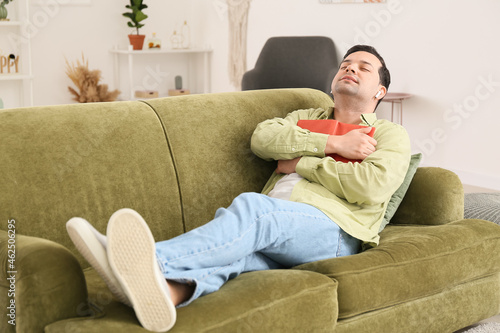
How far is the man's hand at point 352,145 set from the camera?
2.09m

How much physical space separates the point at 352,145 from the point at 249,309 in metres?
0.77

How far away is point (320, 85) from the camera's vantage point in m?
4.86

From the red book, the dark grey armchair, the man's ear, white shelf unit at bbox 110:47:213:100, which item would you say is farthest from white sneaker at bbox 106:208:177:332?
white shelf unit at bbox 110:47:213:100

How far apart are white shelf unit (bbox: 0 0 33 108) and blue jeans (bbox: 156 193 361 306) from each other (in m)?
4.50

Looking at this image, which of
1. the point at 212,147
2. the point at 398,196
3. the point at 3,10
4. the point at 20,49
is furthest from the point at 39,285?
the point at 20,49

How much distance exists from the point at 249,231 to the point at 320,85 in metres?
3.30

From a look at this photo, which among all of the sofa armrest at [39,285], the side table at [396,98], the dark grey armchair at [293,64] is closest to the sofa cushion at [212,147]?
the sofa armrest at [39,285]

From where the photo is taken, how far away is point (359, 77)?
2.34m

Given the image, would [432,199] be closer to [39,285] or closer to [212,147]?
[212,147]

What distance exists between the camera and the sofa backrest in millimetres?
1860

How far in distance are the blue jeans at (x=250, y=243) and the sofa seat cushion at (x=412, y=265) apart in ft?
0.24

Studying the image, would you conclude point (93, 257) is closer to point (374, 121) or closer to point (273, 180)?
point (273, 180)

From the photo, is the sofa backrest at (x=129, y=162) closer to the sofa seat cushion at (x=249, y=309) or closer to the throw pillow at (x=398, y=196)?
the sofa seat cushion at (x=249, y=309)

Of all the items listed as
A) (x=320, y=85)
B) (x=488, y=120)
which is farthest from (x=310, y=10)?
(x=488, y=120)
